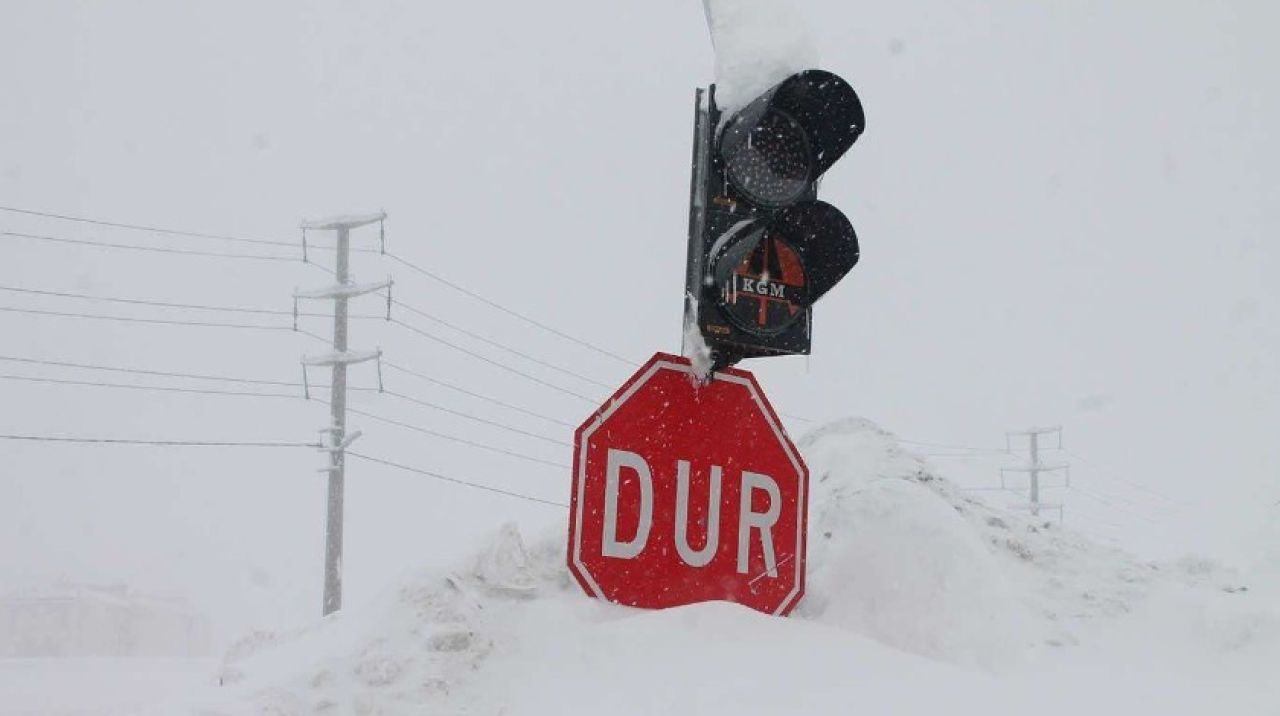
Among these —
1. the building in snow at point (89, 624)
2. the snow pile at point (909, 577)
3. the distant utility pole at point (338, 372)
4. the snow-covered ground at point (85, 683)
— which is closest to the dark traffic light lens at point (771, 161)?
the snow pile at point (909, 577)

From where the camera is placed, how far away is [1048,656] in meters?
5.20

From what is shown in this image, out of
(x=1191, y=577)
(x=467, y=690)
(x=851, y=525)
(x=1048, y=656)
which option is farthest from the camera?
(x=1191, y=577)

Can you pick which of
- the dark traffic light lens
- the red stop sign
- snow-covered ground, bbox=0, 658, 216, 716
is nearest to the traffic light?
the dark traffic light lens

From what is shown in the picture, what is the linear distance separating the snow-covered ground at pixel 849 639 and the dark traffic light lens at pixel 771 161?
1.68 m

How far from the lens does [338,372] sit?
25781 mm

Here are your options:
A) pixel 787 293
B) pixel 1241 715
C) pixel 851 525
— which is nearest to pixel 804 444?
pixel 851 525

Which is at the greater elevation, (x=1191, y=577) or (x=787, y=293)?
(x=787, y=293)

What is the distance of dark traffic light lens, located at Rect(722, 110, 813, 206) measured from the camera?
15.9 ft

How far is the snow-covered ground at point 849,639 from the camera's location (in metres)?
4.35

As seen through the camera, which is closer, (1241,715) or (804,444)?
(1241,715)

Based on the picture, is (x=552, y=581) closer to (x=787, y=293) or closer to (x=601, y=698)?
(x=601, y=698)

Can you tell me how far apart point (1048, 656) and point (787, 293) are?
1.95m

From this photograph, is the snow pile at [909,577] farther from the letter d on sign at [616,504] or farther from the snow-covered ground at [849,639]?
the letter d on sign at [616,504]

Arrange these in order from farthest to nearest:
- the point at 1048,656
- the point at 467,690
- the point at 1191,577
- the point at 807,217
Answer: the point at 1191,577, the point at 1048,656, the point at 807,217, the point at 467,690
